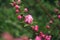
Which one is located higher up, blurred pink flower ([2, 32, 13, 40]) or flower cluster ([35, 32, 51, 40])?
blurred pink flower ([2, 32, 13, 40])

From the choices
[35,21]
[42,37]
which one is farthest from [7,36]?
[42,37]

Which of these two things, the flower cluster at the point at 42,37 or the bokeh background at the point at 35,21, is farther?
the bokeh background at the point at 35,21

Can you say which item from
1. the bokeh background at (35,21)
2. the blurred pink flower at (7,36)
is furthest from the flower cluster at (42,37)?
the blurred pink flower at (7,36)

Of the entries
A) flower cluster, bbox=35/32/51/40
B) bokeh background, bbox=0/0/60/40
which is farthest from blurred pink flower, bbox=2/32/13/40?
flower cluster, bbox=35/32/51/40

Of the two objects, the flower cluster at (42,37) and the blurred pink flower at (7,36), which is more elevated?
the blurred pink flower at (7,36)

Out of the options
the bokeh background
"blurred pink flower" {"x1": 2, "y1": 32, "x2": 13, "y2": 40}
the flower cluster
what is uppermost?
the bokeh background

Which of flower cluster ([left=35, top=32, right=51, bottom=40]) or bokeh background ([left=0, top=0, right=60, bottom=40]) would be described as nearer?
flower cluster ([left=35, top=32, right=51, bottom=40])

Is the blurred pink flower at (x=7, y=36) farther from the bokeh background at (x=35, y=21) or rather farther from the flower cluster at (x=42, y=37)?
the flower cluster at (x=42, y=37)

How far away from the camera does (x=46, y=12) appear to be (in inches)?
93.2

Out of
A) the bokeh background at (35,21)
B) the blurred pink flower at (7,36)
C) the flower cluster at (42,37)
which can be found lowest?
the flower cluster at (42,37)

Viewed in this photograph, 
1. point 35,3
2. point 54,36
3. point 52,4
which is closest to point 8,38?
point 54,36

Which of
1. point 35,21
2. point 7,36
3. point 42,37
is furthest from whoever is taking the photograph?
point 7,36

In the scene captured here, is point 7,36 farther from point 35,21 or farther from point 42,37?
point 42,37

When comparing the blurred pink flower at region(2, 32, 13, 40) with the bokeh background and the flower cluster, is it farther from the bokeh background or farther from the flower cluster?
the flower cluster
